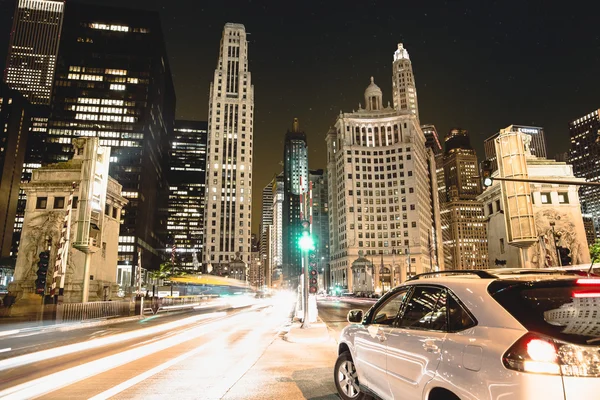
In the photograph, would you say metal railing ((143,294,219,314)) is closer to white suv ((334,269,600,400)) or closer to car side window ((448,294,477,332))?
white suv ((334,269,600,400))

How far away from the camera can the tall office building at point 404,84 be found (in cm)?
17664

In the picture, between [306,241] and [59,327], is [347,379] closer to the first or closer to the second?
[306,241]

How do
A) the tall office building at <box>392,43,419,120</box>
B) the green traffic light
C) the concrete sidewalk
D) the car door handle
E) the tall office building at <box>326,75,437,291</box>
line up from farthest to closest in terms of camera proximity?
1. the tall office building at <box>392,43,419,120</box>
2. the tall office building at <box>326,75,437,291</box>
3. the green traffic light
4. the concrete sidewalk
5. the car door handle

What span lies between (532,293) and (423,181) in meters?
147

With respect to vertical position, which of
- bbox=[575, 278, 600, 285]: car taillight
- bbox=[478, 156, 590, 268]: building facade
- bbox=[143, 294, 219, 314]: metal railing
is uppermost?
bbox=[478, 156, 590, 268]: building facade

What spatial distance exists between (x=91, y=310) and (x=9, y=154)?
109 meters

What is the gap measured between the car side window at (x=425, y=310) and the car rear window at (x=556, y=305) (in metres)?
0.66

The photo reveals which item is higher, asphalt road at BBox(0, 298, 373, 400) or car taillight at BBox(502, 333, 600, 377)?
car taillight at BBox(502, 333, 600, 377)

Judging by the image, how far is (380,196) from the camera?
132750 mm

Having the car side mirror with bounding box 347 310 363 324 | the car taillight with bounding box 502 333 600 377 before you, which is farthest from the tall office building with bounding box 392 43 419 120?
the car taillight with bounding box 502 333 600 377

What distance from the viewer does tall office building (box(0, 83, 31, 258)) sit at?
10250 cm

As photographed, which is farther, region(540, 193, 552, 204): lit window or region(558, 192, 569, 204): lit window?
region(540, 193, 552, 204): lit window

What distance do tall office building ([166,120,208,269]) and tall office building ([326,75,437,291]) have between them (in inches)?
2821

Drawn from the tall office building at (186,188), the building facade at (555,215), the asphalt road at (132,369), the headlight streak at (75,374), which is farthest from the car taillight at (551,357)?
the tall office building at (186,188)
